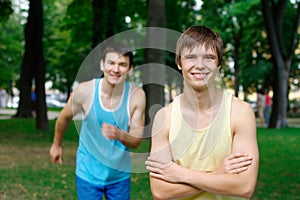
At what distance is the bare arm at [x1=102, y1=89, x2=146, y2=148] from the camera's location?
428cm

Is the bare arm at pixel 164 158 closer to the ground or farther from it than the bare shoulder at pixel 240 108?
closer to the ground

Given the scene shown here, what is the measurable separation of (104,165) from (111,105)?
0.56m

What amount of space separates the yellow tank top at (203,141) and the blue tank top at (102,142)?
1.67 m

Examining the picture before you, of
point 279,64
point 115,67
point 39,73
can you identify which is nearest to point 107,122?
point 115,67

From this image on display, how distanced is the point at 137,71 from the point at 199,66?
1.09 metres

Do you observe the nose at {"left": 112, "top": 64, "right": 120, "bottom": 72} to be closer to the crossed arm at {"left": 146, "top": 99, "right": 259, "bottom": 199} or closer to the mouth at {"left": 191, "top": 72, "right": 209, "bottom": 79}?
the crossed arm at {"left": 146, "top": 99, "right": 259, "bottom": 199}

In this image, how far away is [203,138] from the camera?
2762 mm

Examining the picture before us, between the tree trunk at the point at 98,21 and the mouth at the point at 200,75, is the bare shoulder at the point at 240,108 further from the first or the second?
the tree trunk at the point at 98,21

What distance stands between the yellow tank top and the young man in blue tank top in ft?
4.90

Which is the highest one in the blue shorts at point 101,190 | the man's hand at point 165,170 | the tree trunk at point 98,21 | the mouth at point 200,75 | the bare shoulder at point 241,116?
the tree trunk at point 98,21

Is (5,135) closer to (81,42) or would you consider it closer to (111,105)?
(81,42)

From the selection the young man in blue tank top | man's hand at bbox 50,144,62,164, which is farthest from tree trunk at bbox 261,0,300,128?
the young man in blue tank top

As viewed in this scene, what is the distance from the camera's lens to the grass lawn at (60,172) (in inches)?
362

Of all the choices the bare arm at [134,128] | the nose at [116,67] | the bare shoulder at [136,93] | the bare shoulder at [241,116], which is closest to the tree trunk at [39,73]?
the bare shoulder at [136,93]
